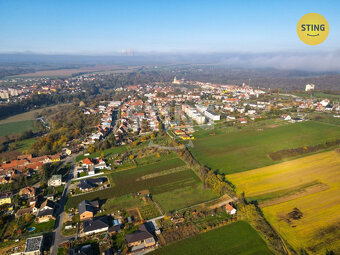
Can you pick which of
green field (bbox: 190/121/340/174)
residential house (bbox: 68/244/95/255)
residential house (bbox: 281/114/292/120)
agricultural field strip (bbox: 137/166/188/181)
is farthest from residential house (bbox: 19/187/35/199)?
residential house (bbox: 281/114/292/120)

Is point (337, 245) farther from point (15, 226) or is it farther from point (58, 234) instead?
point (15, 226)

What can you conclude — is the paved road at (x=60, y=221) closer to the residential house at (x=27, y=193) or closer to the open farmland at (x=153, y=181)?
the open farmland at (x=153, y=181)

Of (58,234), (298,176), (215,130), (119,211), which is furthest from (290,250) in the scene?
(215,130)

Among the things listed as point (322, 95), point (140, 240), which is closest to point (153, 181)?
point (140, 240)

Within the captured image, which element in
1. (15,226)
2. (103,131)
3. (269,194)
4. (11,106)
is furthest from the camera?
(11,106)

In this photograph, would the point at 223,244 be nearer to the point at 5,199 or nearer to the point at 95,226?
the point at 95,226

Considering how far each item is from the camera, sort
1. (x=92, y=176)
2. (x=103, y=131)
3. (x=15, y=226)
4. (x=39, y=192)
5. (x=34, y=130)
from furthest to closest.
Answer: (x=34, y=130) → (x=103, y=131) → (x=92, y=176) → (x=39, y=192) → (x=15, y=226)

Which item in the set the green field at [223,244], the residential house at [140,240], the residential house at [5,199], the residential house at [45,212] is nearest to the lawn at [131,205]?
the residential house at [140,240]

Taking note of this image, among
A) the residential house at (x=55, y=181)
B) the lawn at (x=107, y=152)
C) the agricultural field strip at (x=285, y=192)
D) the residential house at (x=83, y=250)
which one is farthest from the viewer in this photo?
the lawn at (x=107, y=152)
